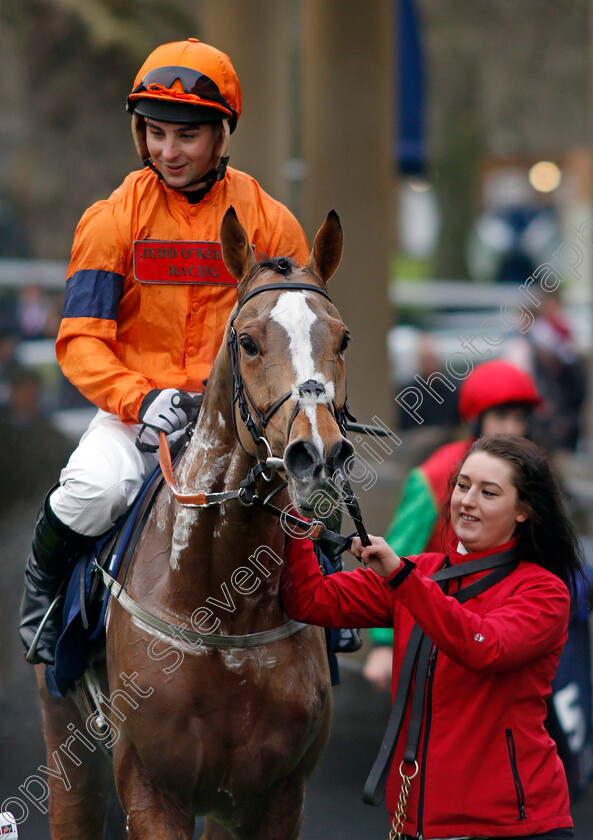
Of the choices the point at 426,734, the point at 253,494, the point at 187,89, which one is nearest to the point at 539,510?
the point at 426,734

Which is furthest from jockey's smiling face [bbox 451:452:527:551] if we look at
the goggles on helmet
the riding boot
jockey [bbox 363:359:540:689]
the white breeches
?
jockey [bbox 363:359:540:689]

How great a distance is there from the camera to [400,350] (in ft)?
51.6

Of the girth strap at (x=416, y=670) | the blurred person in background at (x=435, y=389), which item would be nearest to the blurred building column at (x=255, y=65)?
the blurred person in background at (x=435, y=389)

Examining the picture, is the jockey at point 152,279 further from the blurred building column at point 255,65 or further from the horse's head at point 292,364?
the blurred building column at point 255,65

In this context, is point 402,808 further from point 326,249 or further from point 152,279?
point 152,279

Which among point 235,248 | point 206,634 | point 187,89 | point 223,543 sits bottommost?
point 206,634

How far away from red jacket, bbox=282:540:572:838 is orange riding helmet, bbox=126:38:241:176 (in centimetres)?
151

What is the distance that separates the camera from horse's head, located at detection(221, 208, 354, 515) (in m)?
2.61

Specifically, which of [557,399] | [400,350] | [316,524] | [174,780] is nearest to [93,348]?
[316,524]

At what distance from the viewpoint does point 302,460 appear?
2.62m

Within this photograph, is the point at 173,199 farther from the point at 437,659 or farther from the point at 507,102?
the point at 507,102

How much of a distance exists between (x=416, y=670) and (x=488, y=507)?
0.46m

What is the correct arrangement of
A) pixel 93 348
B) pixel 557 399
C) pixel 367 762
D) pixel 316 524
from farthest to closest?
pixel 557 399
pixel 367 762
pixel 93 348
pixel 316 524

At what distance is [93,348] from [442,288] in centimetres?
1803
